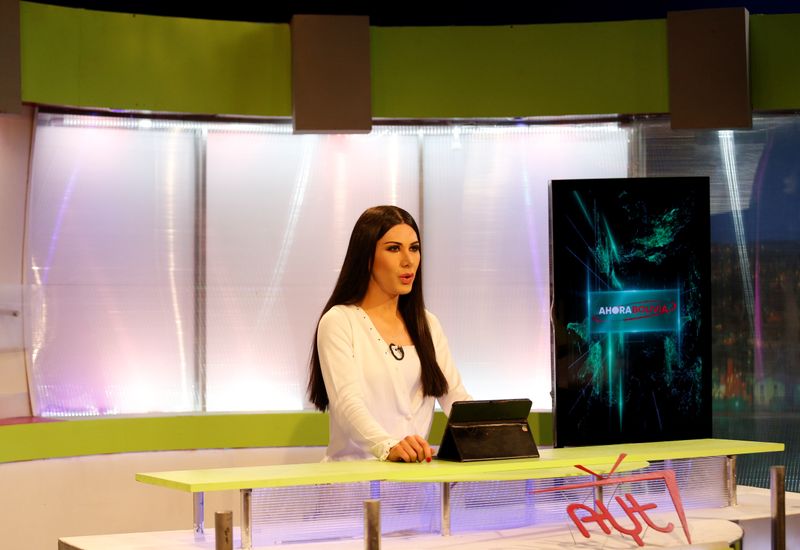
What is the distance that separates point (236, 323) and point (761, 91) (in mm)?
2869

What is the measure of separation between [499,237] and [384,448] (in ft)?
8.61

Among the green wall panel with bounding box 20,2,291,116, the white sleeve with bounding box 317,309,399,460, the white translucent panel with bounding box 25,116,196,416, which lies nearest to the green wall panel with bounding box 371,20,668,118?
the green wall panel with bounding box 20,2,291,116

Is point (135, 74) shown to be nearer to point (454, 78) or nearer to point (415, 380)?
point (454, 78)

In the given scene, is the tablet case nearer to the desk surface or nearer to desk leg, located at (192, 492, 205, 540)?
the desk surface

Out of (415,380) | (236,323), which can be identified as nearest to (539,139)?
(236,323)

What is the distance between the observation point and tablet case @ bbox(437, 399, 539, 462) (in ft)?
11.0

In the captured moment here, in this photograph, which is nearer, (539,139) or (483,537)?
(483,537)

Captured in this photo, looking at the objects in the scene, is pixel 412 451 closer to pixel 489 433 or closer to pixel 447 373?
pixel 489 433

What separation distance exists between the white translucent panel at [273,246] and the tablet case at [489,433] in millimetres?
2471

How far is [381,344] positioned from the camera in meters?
3.82

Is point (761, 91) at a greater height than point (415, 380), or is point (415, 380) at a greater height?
point (761, 91)

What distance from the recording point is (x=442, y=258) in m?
5.85

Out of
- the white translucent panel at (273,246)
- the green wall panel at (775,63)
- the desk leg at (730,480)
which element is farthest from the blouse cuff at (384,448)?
the green wall panel at (775,63)

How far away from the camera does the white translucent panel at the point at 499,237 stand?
585cm
